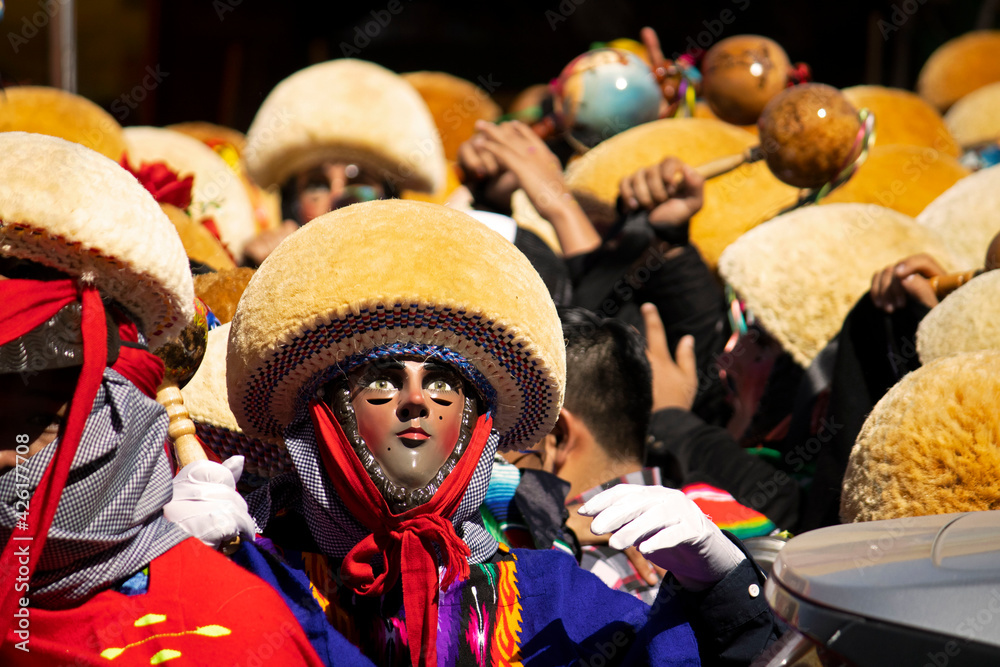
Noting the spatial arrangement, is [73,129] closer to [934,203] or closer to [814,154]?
[814,154]

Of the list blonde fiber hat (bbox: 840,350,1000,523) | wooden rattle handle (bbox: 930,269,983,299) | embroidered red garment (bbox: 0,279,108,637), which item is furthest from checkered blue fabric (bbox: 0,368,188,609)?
wooden rattle handle (bbox: 930,269,983,299)

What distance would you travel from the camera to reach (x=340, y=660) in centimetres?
177

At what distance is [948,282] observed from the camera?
264cm

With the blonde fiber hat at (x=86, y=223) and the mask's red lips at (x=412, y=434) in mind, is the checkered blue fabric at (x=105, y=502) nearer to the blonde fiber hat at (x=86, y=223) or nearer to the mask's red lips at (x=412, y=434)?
the blonde fiber hat at (x=86, y=223)

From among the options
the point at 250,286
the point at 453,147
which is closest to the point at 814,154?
the point at 250,286

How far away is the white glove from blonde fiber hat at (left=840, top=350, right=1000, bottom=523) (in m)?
0.31

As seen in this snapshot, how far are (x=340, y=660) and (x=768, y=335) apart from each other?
6.09 feet

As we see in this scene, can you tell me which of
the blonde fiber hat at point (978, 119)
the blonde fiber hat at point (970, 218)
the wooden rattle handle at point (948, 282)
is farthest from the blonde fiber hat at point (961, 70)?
the wooden rattle handle at point (948, 282)

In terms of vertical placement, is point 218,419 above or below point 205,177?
above

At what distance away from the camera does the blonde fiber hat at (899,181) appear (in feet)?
12.5

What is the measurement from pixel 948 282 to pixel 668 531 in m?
1.35

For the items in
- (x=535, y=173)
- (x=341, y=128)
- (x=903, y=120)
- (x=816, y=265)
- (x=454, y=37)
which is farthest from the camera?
(x=454, y=37)

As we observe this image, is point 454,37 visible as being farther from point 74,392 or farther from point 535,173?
point 74,392

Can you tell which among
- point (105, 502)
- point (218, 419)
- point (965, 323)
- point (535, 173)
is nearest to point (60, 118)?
point (535, 173)
